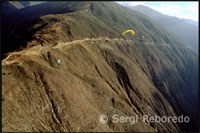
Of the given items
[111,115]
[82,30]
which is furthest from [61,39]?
[111,115]

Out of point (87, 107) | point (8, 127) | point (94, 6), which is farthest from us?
point (94, 6)

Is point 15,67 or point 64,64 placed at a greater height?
point 15,67

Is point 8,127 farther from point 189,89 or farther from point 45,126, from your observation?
point 189,89

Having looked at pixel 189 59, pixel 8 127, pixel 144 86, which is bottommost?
pixel 189 59

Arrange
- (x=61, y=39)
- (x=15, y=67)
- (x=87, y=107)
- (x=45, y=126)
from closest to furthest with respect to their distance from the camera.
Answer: (x=45, y=126) → (x=15, y=67) → (x=87, y=107) → (x=61, y=39)

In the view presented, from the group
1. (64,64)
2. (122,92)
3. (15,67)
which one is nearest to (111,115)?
(122,92)

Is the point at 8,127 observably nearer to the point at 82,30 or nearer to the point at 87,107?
the point at 87,107

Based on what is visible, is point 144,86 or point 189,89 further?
point 189,89
